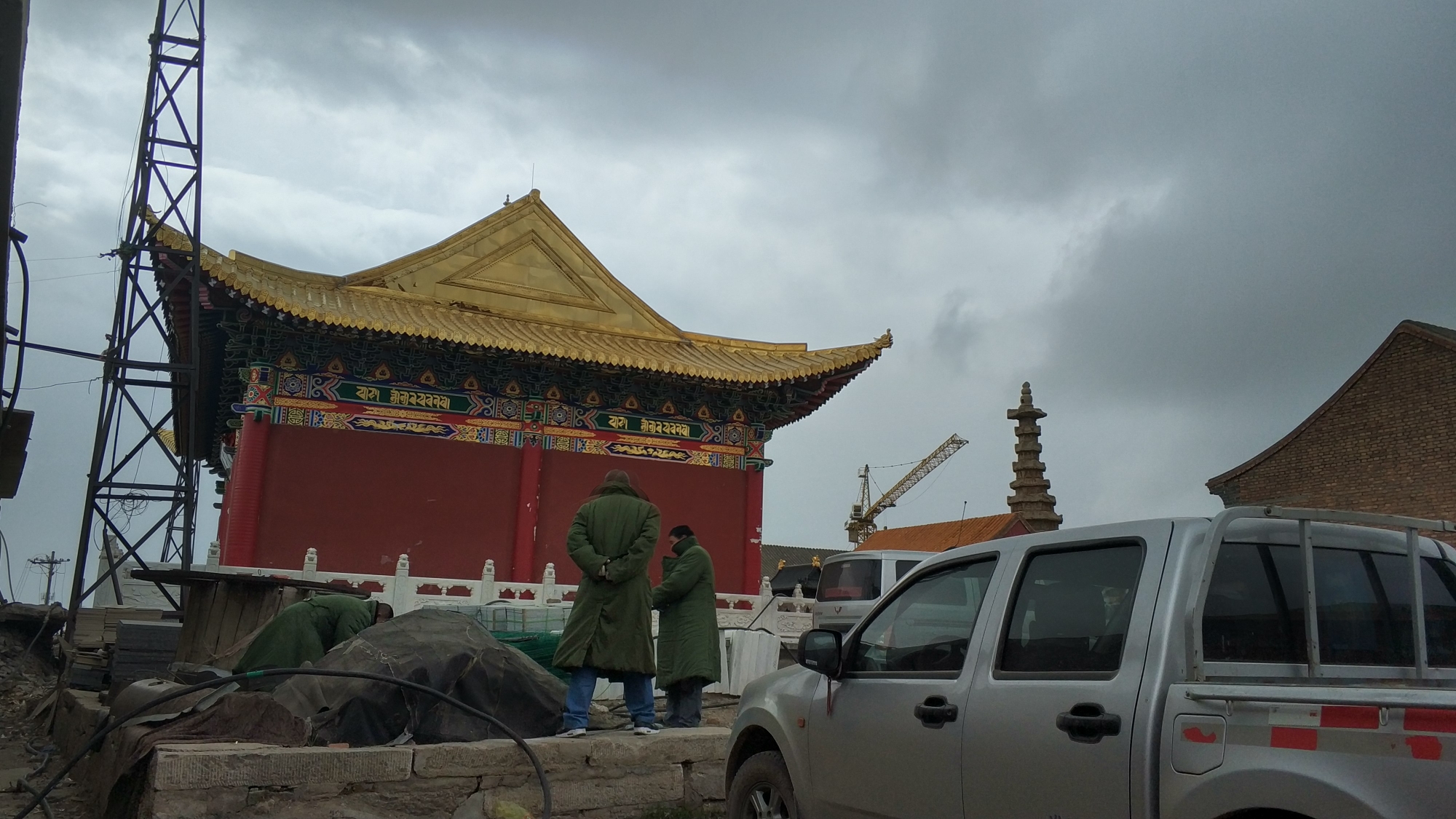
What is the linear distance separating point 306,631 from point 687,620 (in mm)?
2557

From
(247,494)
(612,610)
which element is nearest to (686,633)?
(612,610)

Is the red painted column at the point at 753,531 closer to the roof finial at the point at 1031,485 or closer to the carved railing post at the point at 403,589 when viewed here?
the carved railing post at the point at 403,589

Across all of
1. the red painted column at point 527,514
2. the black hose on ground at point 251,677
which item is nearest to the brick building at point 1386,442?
the red painted column at point 527,514

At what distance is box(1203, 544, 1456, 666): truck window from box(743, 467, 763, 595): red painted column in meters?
13.7

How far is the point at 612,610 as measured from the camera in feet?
21.6

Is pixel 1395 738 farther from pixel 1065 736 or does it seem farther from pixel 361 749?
pixel 361 749

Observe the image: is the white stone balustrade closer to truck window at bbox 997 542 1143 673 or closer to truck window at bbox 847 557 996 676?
truck window at bbox 847 557 996 676

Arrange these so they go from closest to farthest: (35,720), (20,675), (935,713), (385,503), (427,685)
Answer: (935,713), (427,685), (35,720), (20,675), (385,503)

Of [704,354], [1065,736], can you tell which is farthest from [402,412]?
[1065,736]

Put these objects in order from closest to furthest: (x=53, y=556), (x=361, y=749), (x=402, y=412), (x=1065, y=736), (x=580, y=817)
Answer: (x=1065, y=736) → (x=361, y=749) → (x=580, y=817) → (x=402, y=412) → (x=53, y=556)

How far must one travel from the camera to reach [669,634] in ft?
23.6

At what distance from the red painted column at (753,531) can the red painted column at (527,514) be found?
3446 millimetres

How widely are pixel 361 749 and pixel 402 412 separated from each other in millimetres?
10583

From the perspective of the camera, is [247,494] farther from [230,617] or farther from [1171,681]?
[1171,681]
